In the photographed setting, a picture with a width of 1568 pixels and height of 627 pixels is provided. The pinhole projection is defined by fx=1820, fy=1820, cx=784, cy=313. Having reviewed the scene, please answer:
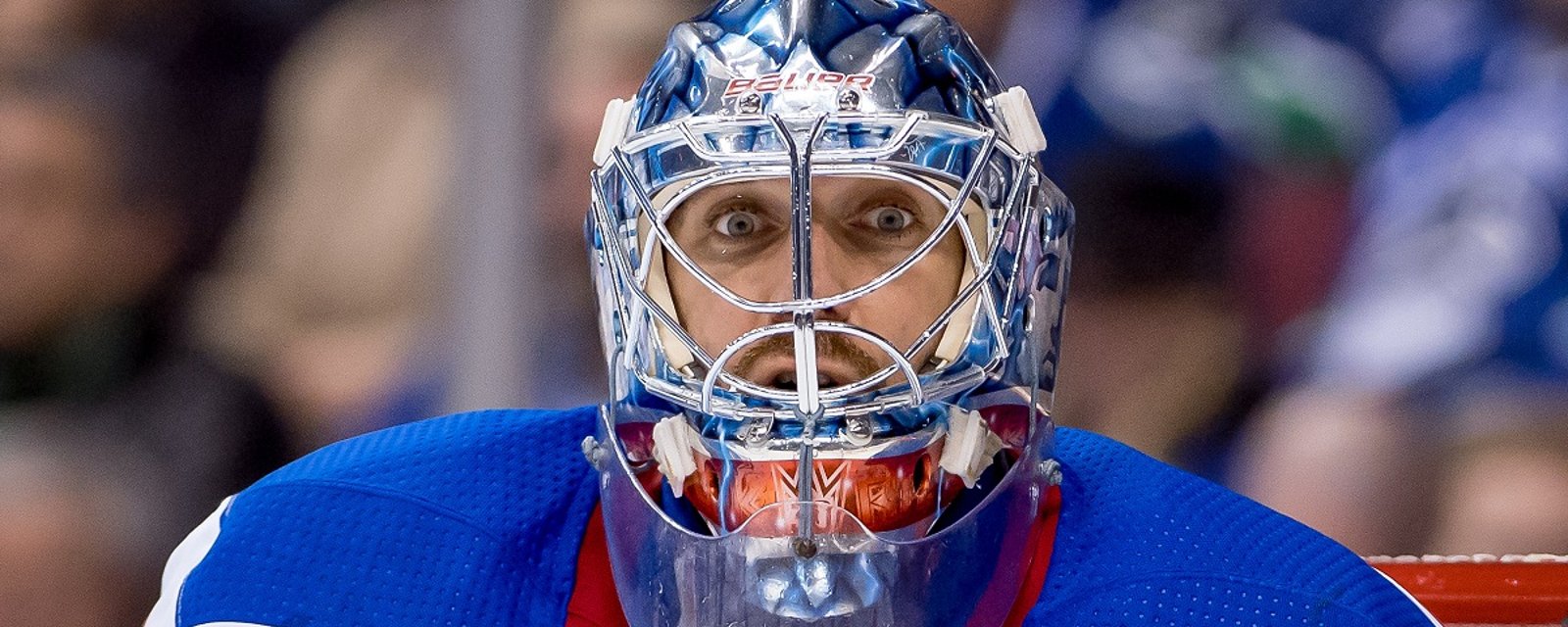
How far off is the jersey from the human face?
0.21 metres

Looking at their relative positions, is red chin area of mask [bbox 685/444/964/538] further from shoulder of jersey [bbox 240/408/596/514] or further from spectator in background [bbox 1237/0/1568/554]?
spectator in background [bbox 1237/0/1568/554]

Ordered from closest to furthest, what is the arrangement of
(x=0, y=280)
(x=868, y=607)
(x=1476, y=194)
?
(x=868, y=607) < (x=1476, y=194) < (x=0, y=280)

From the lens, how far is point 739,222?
1389 millimetres

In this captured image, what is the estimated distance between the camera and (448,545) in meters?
1.44

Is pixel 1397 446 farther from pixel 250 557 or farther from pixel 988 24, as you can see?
pixel 250 557

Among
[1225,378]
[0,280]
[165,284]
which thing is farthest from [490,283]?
[1225,378]

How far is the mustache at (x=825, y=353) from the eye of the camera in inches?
51.8

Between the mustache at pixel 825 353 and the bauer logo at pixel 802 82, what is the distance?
0.60ft

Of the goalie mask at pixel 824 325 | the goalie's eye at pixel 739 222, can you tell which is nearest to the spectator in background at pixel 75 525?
the goalie mask at pixel 824 325

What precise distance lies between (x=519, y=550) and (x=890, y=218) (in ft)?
1.29

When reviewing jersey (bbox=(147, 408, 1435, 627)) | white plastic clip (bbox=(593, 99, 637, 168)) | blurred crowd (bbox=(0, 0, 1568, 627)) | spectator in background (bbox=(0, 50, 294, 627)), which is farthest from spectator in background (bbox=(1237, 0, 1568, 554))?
spectator in background (bbox=(0, 50, 294, 627))

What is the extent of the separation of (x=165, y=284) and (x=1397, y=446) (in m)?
1.53

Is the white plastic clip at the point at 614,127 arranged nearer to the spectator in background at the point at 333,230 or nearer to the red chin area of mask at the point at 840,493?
the red chin area of mask at the point at 840,493

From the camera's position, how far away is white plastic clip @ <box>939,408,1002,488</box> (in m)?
1.33
